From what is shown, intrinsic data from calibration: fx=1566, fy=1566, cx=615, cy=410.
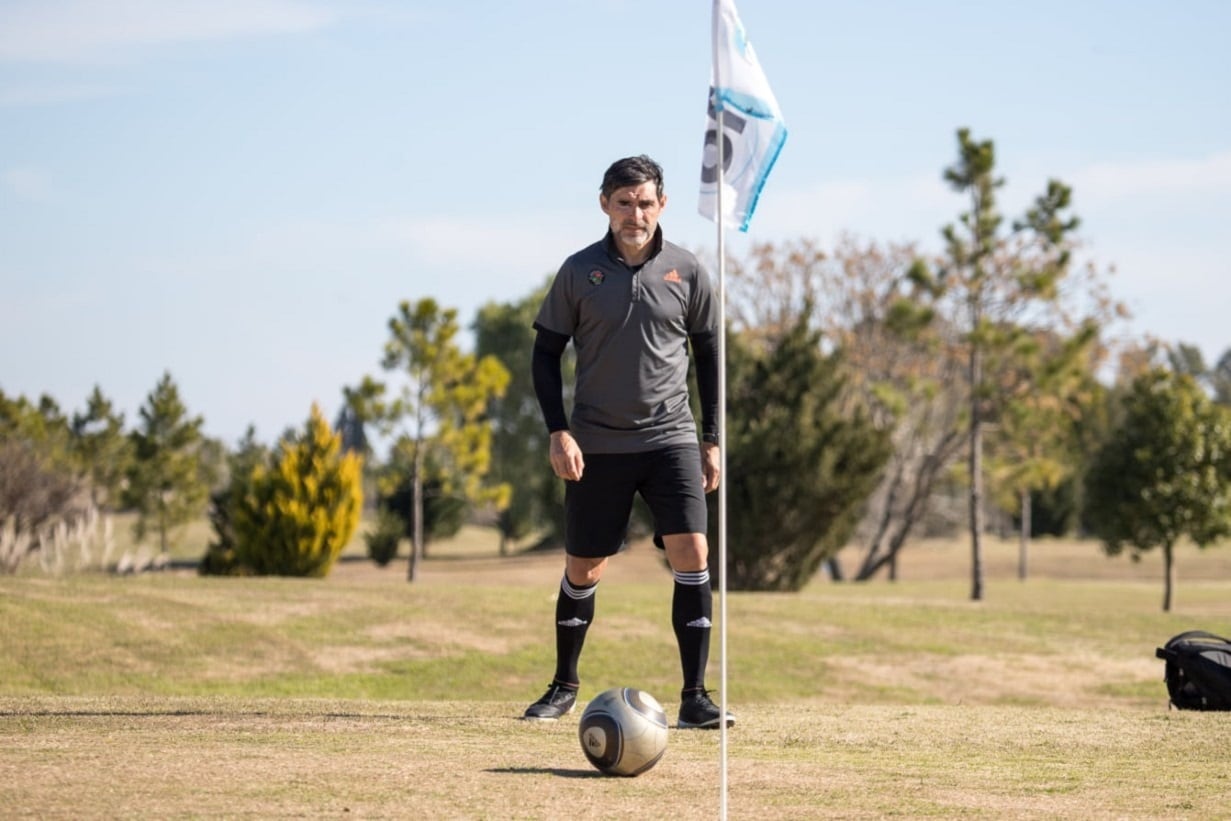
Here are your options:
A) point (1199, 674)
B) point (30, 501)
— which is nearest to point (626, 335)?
point (1199, 674)

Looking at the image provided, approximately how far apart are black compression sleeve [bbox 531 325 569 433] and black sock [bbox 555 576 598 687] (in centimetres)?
98

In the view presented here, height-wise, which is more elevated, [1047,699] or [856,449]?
[856,449]

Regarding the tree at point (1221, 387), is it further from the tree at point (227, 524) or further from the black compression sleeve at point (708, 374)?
the black compression sleeve at point (708, 374)

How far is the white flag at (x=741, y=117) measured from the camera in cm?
691

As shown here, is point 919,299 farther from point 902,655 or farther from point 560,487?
point 902,655

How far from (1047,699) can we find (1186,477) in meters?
17.5

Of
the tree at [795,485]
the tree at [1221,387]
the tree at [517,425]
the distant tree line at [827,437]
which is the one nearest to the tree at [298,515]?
the distant tree line at [827,437]

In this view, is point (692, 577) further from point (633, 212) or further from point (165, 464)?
point (165, 464)

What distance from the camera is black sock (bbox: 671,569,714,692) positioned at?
8.30 metres

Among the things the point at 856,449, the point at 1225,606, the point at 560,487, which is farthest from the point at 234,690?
the point at 560,487

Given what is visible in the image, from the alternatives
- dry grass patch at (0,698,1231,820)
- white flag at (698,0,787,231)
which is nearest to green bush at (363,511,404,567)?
dry grass patch at (0,698,1231,820)

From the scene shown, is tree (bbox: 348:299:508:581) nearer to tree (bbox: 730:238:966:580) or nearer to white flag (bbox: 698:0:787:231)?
tree (bbox: 730:238:966:580)

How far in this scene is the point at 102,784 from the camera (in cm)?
609

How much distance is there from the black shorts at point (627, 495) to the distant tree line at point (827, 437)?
1828 centimetres
